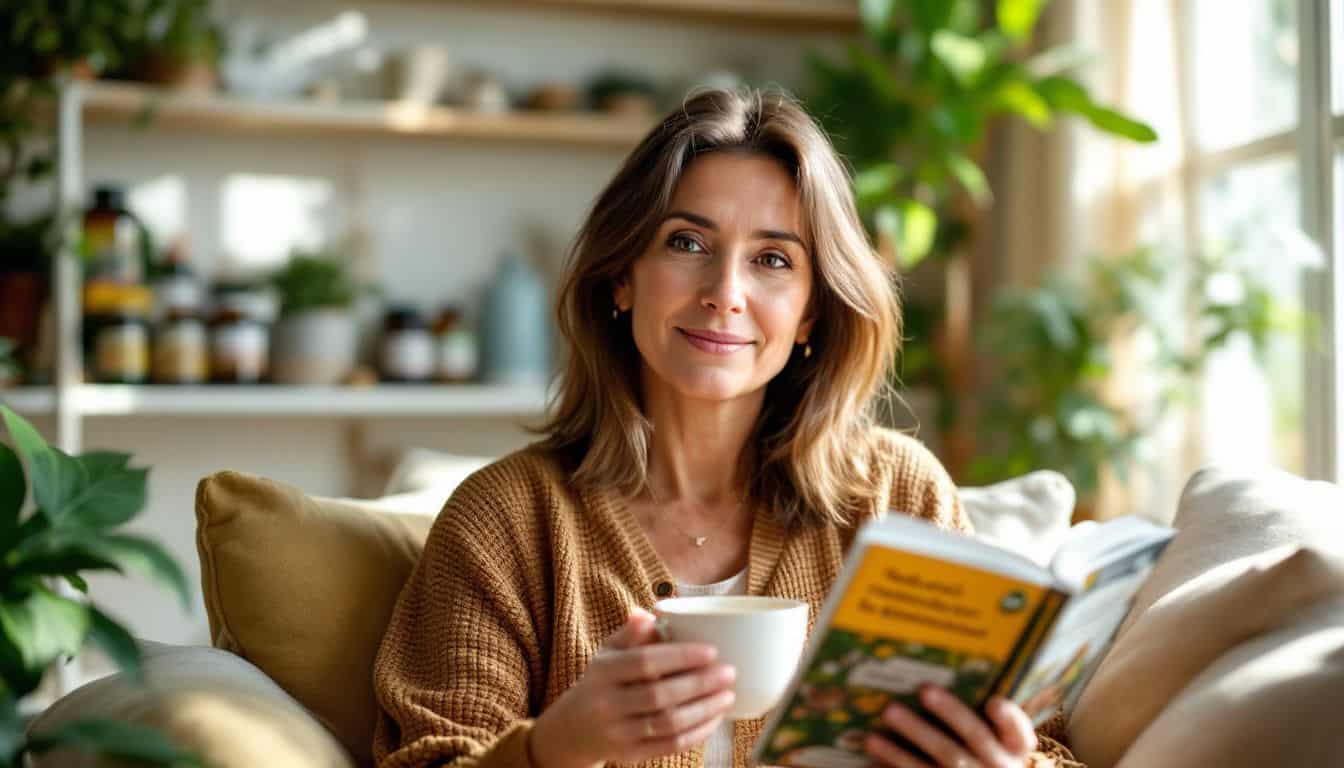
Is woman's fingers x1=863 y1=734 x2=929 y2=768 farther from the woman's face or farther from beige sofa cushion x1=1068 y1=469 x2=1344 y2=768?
the woman's face

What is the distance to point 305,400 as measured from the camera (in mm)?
3344

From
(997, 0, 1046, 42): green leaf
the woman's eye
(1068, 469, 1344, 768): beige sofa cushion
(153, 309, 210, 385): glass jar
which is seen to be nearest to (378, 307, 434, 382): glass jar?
(153, 309, 210, 385): glass jar

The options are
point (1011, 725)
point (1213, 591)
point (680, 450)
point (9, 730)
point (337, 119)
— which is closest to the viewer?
point (9, 730)

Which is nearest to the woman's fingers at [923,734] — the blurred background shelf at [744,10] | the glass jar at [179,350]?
the glass jar at [179,350]

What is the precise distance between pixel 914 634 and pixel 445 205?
9.89 ft

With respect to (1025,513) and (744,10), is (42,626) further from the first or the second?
(744,10)

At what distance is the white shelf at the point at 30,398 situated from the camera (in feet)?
10.1

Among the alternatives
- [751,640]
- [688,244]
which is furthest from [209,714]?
[688,244]

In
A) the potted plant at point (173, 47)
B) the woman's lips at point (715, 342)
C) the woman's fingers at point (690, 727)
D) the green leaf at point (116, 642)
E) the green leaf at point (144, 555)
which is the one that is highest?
the potted plant at point (173, 47)

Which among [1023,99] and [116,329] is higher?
[1023,99]

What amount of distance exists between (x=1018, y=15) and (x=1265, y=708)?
7.67 feet

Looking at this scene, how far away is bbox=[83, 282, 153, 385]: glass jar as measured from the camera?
10.4 feet

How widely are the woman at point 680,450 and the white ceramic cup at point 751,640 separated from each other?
337 millimetres

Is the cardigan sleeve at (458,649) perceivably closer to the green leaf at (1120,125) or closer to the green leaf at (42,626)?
the green leaf at (42,626)
